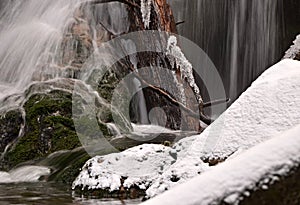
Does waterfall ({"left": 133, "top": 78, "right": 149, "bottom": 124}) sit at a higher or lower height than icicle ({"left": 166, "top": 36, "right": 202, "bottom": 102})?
lower

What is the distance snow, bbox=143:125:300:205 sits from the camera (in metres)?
1.56

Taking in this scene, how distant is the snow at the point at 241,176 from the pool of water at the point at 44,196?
11.4 ft

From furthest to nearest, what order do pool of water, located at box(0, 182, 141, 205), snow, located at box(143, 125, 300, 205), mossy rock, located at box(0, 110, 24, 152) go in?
mossy rock, located at box(0, 110, 24, 152), pool of water, located at box(0, 182, 141, 205), snow, located at box(143, 125, 300, 205)

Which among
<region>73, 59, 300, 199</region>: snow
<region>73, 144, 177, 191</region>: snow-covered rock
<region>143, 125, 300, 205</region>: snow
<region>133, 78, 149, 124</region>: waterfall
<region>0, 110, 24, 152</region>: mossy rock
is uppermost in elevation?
<region>143, 125, 300, 205</region>: snow

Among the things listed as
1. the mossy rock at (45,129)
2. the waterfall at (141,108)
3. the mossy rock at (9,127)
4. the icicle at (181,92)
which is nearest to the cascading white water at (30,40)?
the mossy rock at (9,127)

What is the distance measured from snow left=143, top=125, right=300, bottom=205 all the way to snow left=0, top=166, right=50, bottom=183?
6.51 meters

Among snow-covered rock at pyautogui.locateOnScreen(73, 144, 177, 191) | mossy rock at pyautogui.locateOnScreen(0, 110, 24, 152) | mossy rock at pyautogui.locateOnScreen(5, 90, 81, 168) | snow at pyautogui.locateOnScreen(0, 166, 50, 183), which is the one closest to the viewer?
snow-covered rock at pyautogui.locateOnScreen(73, 144, 177, 191)

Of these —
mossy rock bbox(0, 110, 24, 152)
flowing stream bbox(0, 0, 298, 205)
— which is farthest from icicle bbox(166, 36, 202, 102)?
mossy rock bbox(0, 110, 24, 152)

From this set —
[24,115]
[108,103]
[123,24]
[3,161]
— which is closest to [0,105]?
[24,115]

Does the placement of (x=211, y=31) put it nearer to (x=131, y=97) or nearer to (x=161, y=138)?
(x=131, y=97)

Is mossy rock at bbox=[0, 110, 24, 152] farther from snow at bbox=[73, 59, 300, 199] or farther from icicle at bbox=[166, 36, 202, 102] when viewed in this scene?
snow at bbox=[73, 59, 300, 199]

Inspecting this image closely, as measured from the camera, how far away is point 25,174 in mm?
8516

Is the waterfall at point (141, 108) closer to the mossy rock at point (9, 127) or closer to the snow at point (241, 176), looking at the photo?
the mossy rock at point (9, 127)

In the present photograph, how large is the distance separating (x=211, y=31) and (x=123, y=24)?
4181mm
